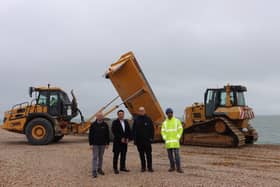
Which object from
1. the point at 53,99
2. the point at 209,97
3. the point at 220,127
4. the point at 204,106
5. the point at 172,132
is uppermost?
the point at 53,99

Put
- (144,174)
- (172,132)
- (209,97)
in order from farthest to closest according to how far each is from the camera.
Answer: (209,97), (172,132), (144,174)

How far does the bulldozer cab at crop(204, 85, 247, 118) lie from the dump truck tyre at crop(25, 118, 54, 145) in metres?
7.32

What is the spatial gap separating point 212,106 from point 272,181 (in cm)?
816

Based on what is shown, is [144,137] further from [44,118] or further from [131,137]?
[44,118]

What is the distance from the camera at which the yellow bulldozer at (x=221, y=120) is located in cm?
1474

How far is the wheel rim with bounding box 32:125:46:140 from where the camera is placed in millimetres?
15445

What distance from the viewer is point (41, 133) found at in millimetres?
15492

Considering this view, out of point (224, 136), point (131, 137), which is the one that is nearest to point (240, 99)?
point (224, 136)

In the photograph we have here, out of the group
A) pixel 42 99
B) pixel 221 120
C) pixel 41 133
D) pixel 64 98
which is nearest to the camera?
pixel 221 120

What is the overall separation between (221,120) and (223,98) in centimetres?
133

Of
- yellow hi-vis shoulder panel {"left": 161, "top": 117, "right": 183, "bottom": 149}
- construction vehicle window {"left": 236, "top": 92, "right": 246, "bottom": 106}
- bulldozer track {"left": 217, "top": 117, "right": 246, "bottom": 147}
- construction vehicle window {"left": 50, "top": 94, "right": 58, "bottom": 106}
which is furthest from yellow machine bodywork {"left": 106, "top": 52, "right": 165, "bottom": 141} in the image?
yellow hi-vis shoulder panel {"left": 161, "top": 117, "right": 183, "bottom": 149}

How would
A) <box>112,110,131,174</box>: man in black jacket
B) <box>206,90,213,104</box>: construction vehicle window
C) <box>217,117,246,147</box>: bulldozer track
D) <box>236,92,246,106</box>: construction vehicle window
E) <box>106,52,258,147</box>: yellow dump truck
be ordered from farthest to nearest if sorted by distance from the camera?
<box>206,90,213,104</box>: construction vehicle window, <box>236,92,246,106</box>: construction vehicle window, <box>106,52,258,147</box>: yellow dump truck, <box>217,117,246,147</box>: bulldozer track, <box>112,110,131,174</box>: man in black jacket

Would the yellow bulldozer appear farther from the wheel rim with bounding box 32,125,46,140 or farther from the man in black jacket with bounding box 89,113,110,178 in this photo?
the man in black jacket with bounding box 89,113,110,178

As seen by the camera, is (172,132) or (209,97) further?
(209,97)
